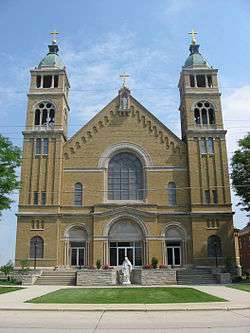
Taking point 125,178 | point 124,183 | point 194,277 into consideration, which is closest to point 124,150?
point 125,178

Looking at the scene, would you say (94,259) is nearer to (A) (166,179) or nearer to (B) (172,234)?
(B) (172,234)

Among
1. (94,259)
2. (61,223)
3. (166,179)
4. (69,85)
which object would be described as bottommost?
(94,259)

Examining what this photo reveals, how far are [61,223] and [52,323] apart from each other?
89.4ft

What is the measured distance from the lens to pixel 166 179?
4016cm

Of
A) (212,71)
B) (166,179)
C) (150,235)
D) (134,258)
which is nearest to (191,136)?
(166,179)

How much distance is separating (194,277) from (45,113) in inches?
902

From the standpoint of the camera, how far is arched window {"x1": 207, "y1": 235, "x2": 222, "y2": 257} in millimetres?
37531

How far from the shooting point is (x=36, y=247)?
37.8m

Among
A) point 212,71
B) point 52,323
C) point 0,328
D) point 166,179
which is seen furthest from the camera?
point 212,71

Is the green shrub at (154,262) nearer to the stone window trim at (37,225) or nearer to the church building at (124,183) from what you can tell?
the church building at (124,183)

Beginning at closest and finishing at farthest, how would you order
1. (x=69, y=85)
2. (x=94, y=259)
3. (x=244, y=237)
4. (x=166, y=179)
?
(x=94, y=259), (x=166, y=179), (x=69, y=85), (x=244, y=237)

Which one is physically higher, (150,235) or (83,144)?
(83,144)

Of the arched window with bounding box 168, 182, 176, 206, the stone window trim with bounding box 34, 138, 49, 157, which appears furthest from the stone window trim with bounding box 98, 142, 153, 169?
the stone window trim with bounding box 34, 138, 49, 157

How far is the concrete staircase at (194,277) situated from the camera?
32537 mm
